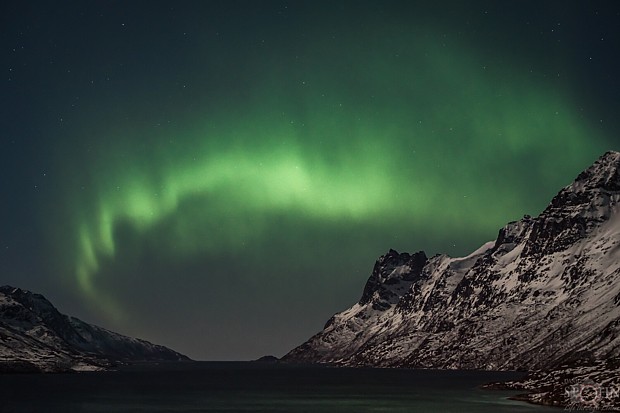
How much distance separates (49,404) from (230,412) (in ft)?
175

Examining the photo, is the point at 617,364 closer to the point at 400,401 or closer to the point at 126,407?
the point at 400,401

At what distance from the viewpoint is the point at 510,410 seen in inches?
5723

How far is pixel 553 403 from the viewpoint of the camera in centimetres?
15250

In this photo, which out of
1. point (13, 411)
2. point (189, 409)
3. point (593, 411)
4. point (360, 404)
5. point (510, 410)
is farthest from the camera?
point (360, 404)

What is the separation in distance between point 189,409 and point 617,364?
101690 millimetres

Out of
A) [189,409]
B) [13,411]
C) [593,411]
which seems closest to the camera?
[593,411]

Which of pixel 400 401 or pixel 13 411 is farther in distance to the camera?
pixel 400 401

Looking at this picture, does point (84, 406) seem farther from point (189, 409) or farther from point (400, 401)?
point (400, 401)

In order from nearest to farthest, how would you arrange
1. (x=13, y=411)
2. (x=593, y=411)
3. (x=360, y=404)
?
(x=593, y=411) < (x=13, y=411) < (x=360, y=404)

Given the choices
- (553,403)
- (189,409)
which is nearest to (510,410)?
(553,403)

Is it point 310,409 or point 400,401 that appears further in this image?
point 400,401

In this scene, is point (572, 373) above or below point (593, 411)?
above

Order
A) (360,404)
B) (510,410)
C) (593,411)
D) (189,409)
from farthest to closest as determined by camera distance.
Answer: (360,404) → (189,409) → (510,410) → (593,411)

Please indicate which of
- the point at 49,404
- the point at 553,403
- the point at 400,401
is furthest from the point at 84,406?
the point at 553,403
